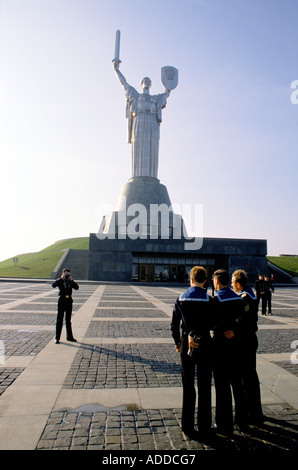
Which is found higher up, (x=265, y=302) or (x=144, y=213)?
(x=144, y=213)

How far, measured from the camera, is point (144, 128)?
3831 centimetres

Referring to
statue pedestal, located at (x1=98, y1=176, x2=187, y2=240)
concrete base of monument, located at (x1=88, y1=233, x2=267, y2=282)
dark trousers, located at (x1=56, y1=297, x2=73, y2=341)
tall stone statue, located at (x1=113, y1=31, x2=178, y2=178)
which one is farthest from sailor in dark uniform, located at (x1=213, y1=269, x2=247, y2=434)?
tall stone statue, located at (x1=113, y1=31, x2=178, y2=178)

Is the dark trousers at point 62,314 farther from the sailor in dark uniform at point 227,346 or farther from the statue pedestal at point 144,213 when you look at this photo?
the statue pedestal at point 144,213

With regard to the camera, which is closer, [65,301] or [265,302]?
[65,301]

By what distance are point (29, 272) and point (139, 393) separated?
36.5 metres

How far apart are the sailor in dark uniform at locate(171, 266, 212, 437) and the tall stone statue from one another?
117ft

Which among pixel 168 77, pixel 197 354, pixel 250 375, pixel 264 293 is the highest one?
pixel 168 77

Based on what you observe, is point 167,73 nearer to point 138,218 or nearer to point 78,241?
point 138,218

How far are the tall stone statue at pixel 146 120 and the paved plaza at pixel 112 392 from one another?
105ft

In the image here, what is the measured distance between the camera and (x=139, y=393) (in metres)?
4.33

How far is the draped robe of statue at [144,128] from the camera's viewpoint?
1506 inches

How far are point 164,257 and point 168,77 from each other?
73.5 ft

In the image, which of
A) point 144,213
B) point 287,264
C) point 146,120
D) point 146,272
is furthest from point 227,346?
point 287,264

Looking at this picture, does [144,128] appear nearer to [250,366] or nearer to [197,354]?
[250,366]
